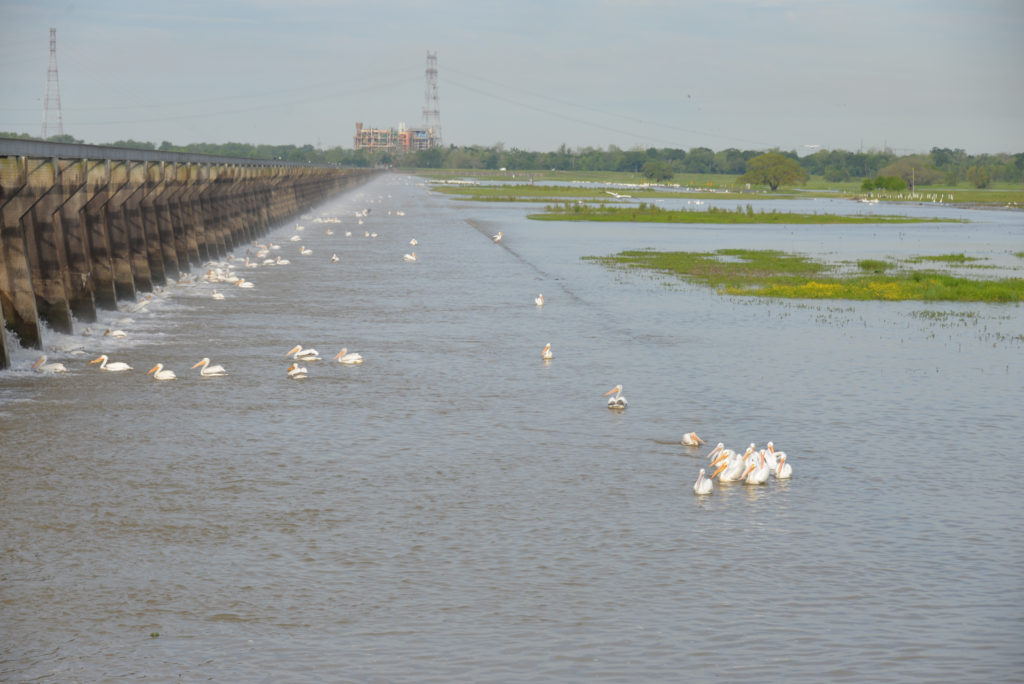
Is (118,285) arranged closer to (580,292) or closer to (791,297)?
(580,292)

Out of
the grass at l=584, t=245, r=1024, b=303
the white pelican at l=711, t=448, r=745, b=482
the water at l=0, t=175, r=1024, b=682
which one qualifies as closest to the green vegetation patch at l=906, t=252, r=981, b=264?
the grass at l=584, t=245, r=1024, b=303

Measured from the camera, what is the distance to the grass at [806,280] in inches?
1624

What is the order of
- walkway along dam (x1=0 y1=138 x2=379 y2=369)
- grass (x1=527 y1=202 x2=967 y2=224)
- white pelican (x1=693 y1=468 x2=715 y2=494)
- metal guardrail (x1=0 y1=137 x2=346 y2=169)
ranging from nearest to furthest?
white pelican (x1=693 y1=468 x2=715 y2=494) → walkway along dam (x1=0 y1=138 x2=379 y2=369) → metal guardrail (x1=0 y1=137 x2=346 y2=169) → grass (x1=527 y1=202 x2=967 y2=224)

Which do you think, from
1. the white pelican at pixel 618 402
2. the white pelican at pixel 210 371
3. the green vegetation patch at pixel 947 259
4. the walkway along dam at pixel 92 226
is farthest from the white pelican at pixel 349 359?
the green vegetation patch at pixel 947 259

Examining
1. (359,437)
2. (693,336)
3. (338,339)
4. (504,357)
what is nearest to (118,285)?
(338,339)

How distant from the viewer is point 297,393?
2239 cm

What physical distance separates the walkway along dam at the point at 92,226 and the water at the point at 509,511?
1.35 meters

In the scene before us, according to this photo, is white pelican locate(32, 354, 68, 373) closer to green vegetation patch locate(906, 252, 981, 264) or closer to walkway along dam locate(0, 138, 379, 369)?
walkway along dam locate(0, 138, 379, 369)

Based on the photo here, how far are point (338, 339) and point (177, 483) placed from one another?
13522mm

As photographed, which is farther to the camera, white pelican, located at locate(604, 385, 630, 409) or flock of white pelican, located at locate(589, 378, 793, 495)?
white pelican, located at locate(604, 385, 630, 409)

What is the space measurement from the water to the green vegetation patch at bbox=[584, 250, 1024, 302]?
10259mm

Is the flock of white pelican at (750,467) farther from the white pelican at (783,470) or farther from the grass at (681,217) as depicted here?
the grass at (681,217)

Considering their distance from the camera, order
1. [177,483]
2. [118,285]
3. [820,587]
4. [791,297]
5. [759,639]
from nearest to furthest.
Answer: [759,639]
[820,587]
[177,483]
[118,285]
[791,297]

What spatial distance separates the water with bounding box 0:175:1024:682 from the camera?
1073 centimetres
